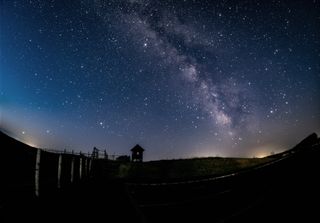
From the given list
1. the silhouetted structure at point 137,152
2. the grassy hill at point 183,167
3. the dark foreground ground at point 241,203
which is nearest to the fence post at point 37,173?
the dark foreground ground at point 241,203

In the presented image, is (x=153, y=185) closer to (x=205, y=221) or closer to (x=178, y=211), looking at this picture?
(x=178, y=211)

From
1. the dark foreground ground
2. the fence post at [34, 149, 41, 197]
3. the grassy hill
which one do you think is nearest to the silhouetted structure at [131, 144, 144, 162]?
the grassy hill

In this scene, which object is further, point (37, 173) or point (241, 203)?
point (37, 173)

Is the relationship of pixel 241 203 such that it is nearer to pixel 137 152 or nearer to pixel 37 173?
pixel 37 173

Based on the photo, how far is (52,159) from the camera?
6891 millimetres

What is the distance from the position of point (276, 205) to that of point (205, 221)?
1594 mm

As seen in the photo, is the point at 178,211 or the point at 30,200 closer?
the point at 30,200

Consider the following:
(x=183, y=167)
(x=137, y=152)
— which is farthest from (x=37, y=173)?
(x=137, y=152)

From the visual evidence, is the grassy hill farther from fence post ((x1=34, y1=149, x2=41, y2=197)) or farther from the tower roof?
fence post ((x1=34, y1=149, x2=41, y2=197))

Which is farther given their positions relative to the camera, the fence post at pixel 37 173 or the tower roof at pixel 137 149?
the tower roof at pixel 137 149

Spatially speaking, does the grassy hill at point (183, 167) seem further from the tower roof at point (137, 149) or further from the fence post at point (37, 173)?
the fence post at point (37, 173)

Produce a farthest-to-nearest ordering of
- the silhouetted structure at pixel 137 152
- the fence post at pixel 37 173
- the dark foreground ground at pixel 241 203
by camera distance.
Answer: the silhouetted structure at pixel 137 152
the fence post at pixel 37 173
the dark foreground ground at pixel 241 203

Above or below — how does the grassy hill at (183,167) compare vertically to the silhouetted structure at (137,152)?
below

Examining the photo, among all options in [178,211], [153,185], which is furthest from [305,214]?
[153,185]
